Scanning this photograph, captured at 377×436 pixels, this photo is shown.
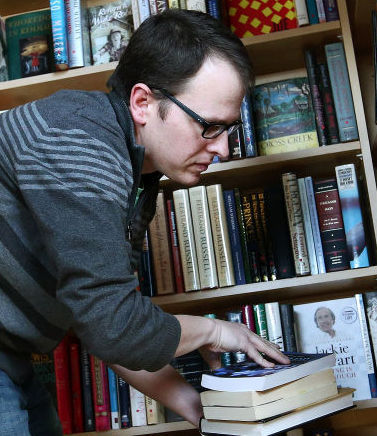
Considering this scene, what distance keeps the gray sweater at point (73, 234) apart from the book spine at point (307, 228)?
0.73 metres

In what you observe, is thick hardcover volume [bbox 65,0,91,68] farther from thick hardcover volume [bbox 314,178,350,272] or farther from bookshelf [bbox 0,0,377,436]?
thick hardcover volume [bbox 314,178,350,272]

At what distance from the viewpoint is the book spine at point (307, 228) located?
1.65 meters

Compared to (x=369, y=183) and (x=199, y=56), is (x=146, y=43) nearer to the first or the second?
(x=199, y=56)

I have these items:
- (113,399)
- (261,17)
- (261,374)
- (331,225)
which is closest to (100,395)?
(113,399)

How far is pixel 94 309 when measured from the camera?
89 cm

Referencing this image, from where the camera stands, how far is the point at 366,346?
1.64 m

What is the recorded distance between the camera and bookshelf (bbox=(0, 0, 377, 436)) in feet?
5.34

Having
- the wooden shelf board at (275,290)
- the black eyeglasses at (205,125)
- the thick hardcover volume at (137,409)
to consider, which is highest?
the black eyeglasses at (205,125)

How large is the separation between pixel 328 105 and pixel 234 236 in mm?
423

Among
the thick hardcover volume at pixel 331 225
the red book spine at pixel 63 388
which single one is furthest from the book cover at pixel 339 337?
the red book spine at pixel 63 388

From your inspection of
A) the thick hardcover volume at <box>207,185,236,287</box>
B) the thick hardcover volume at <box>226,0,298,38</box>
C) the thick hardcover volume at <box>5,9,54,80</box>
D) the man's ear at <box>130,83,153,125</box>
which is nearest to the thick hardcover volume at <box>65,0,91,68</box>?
the thick hardcover volume at <box>5,9,54,80</box>

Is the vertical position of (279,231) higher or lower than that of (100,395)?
higher

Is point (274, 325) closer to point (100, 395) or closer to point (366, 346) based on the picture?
point (366, 346)

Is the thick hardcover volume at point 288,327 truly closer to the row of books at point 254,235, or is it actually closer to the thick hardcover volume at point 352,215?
the row of books at point 254,235
